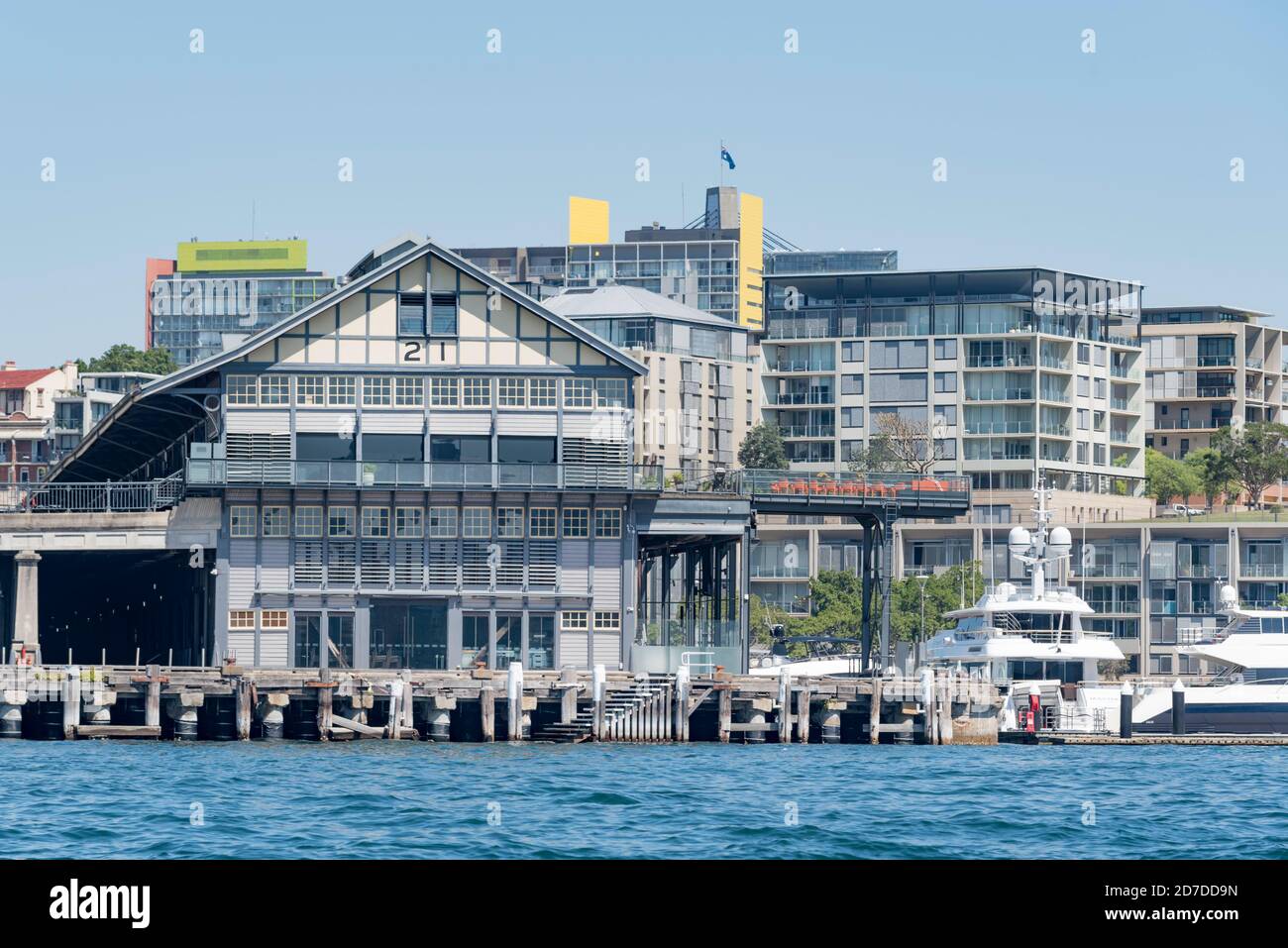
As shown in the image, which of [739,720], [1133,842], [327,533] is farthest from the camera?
[327,533]

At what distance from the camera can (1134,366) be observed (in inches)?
6796

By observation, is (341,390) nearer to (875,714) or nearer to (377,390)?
(377,390)

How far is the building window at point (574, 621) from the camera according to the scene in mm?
73812

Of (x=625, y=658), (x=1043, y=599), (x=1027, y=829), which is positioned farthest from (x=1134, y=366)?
(x=1027, y=829)

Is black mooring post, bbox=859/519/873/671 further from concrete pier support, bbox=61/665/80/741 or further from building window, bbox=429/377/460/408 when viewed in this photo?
concrete pier support, bbox=61/665/80/741

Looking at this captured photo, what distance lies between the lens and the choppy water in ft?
114

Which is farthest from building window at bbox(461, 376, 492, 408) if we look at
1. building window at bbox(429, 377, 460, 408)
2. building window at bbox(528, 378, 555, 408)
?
building window at bbox(528, 378, 555, 408)

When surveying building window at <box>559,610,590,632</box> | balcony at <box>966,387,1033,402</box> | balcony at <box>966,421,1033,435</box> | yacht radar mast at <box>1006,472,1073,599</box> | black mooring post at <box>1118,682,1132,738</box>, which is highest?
balcony at <box>966,387,1033,402</box>

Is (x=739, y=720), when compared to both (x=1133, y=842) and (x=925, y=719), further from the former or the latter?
(x=1133, y=842)

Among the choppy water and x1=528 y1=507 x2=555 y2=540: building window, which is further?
x1=528 y1=507 x2=555 y2=540: building window

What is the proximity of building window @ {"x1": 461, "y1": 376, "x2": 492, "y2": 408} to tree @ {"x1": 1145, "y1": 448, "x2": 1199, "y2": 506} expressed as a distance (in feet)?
352

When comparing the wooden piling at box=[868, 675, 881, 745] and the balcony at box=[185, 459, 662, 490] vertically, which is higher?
the balcony at box=[185, 459, 662, 490]

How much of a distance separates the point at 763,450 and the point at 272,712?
104 m
